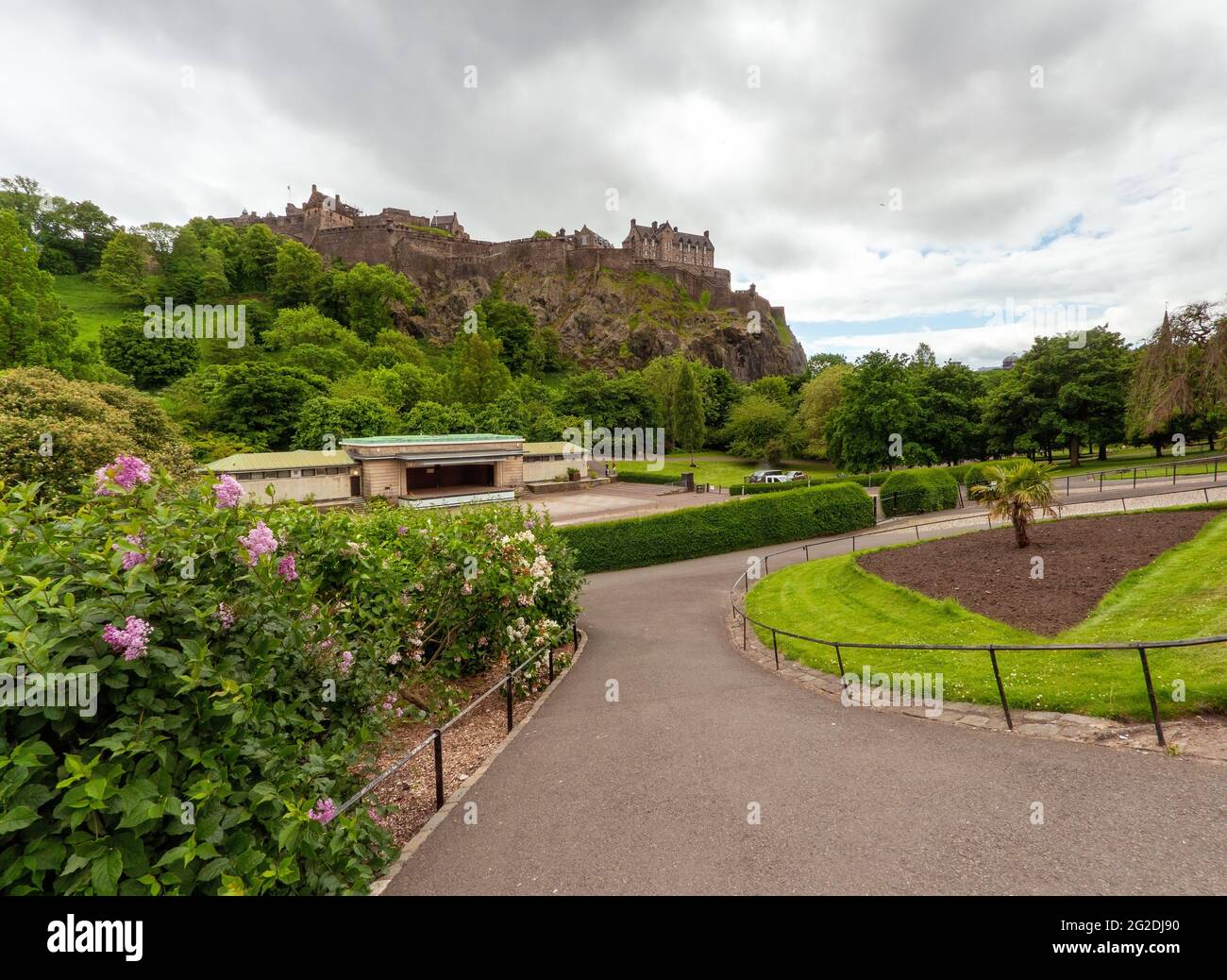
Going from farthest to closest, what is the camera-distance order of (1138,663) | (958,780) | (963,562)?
1. (963,562)
2. (1138,663)
3. (958,780)

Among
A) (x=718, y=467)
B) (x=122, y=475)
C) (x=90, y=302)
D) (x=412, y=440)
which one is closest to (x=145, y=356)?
(x=90, y=302)

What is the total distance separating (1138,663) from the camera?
713 cm

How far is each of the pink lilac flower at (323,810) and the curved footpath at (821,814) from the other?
131 centimetres

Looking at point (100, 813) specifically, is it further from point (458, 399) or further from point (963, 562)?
point (458, 399)

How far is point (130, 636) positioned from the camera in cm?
266

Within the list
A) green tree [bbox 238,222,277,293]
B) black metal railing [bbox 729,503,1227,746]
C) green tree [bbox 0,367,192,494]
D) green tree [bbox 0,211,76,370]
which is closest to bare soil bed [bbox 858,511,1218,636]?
black metal railing [bbox 729,503,1227,746]

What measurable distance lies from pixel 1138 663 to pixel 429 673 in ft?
31.3

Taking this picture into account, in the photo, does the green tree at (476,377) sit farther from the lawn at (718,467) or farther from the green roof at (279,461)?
the green roof at (279,461)

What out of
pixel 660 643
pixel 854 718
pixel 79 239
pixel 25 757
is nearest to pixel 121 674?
pixel 25 757

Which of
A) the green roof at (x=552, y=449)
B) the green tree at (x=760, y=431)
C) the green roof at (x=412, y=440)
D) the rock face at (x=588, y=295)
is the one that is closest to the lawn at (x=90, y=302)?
the rock face at (x=588, y=295)

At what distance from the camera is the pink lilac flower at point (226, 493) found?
3754mm

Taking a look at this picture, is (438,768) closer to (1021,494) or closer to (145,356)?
(1021,494)

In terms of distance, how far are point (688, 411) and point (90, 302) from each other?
84.0 m

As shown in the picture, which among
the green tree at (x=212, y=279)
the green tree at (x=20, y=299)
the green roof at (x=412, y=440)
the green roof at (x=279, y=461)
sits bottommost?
the green roof at (x=279, y=461)
